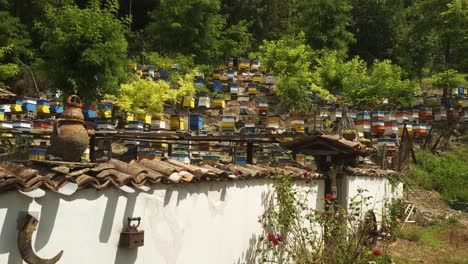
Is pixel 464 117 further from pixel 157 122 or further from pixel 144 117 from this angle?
pixel 144 117

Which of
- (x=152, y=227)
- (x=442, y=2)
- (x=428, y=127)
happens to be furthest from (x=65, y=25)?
(x=442, y=2)

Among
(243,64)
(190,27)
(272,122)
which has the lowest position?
(272,122)

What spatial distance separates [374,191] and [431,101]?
16.6 m

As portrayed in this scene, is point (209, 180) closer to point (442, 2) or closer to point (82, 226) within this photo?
point (82, 226)

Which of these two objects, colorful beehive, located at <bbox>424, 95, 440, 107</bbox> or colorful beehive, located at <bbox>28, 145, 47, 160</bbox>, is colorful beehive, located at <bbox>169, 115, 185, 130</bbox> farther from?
colorful beehive, located at <bbox>424, 95, 440, 107</bbox>

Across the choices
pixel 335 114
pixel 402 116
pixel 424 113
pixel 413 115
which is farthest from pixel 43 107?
pixel 424 113

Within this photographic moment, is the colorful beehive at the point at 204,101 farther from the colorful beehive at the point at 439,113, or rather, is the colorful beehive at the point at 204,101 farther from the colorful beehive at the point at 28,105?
the colorful beehive at the point at 439,113

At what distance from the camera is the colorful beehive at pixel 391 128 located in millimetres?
18531

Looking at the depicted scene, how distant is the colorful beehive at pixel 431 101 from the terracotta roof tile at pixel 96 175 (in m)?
22.7

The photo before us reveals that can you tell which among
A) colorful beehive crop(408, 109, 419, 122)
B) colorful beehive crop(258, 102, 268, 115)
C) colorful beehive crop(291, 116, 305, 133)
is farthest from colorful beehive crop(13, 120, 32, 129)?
colorful beehive crop(408, 109, 419, 122)

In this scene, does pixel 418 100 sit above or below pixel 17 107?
above

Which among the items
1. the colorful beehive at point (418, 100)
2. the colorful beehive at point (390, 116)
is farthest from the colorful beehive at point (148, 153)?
the colorful beehive at point (418, 100)

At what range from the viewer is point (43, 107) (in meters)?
18.6

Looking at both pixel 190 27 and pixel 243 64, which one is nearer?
pixel 190 27
